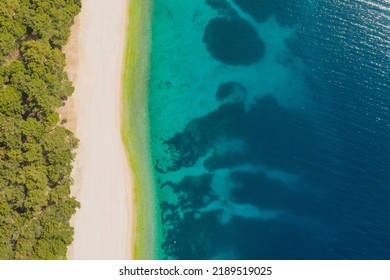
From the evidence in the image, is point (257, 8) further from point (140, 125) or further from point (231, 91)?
point (140, 125)

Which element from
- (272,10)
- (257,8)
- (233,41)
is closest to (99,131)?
(233,41)

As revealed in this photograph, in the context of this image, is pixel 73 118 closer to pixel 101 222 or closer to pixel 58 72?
pixel 58 72

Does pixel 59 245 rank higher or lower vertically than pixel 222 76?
lower

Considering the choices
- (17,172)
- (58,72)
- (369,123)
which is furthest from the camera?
(369,123)

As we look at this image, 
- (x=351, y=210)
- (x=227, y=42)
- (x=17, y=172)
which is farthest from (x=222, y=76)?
(x=17, y=172)

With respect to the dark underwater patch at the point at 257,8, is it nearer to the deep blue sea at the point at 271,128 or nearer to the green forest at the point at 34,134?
the deep blue sea at the point at 271,128

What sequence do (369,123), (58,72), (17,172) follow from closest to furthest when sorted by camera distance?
(17,172), (58,72), (369,123)

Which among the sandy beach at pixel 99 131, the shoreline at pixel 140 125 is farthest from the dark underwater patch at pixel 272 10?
the sandy beach at pixel 99 131
